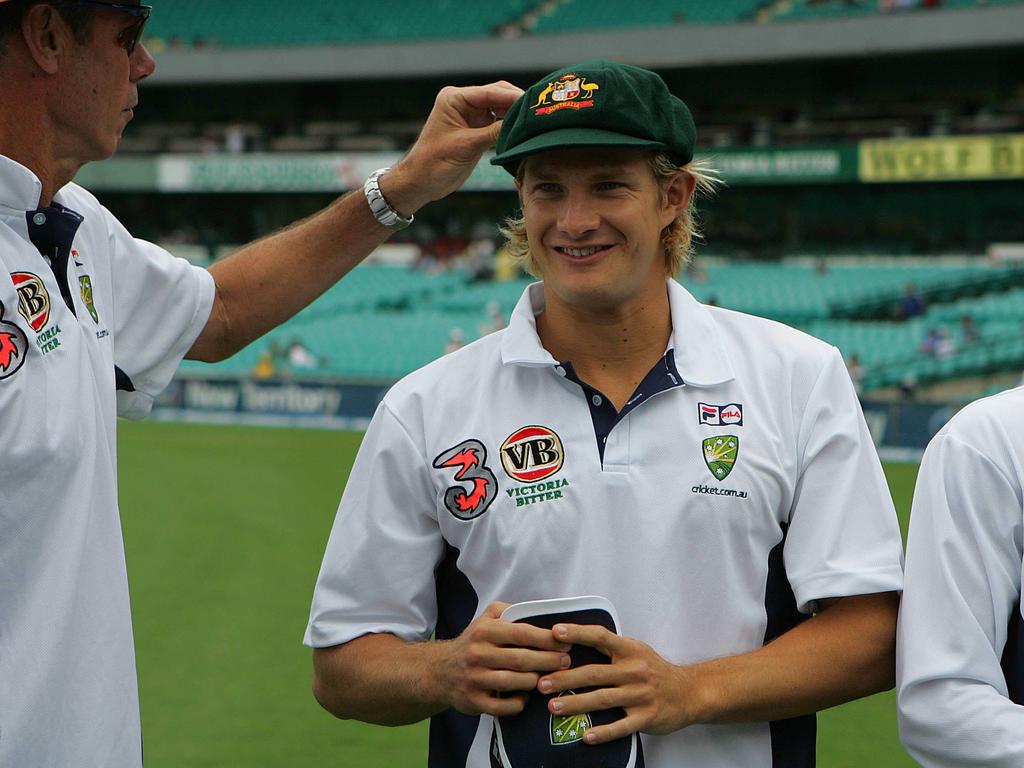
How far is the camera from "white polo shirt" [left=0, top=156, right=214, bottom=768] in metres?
2.13

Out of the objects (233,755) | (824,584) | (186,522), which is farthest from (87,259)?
(186,522)

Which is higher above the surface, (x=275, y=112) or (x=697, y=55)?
(x=275, y=112)

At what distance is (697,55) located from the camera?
27594mm

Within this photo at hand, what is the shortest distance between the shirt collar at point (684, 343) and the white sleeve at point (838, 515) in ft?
0.65

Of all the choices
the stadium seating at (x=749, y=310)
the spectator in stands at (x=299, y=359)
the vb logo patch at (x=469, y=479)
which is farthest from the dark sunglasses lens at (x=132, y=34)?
the spectator in stands at (x=299, y=359)

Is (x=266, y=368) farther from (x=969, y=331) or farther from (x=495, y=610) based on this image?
(x=495, y=610)

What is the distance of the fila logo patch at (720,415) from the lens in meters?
2.33

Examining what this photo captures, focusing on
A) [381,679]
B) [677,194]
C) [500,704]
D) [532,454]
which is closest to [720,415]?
[532,454]

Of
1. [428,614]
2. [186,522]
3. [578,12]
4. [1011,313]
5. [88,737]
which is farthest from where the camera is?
[578,12]

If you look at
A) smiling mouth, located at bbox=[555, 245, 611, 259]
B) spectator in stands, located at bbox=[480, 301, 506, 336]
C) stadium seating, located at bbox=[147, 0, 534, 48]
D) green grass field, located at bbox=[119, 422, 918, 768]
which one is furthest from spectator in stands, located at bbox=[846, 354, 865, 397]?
smiling mouth, located at bbox=[555, 245, 611, 259]

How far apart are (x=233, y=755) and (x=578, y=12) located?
93.1 feet

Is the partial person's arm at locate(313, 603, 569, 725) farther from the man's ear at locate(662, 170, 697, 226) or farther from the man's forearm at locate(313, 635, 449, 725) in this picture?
the man's ear at locate(662, 170, 697, 226)

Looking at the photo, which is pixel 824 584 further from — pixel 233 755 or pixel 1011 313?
pixel 1011 313

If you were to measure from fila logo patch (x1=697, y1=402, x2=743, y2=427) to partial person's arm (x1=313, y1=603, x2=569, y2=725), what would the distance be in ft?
1.77
